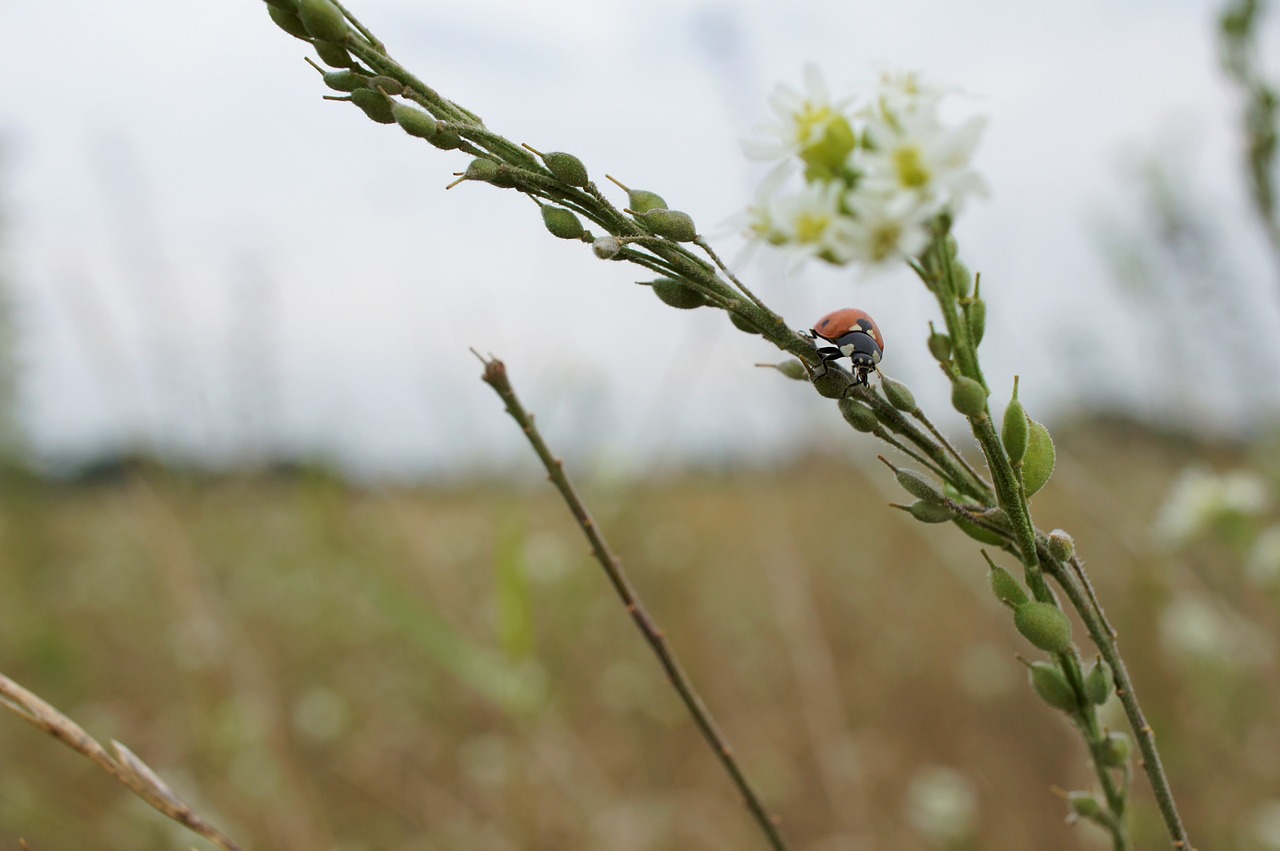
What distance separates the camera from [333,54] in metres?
0.63

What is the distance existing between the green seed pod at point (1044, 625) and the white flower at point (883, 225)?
257mm

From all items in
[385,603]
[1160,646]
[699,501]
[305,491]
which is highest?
[699,501]

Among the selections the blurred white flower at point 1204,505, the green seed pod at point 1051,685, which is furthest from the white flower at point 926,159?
the blurred white flower at point 1204,505

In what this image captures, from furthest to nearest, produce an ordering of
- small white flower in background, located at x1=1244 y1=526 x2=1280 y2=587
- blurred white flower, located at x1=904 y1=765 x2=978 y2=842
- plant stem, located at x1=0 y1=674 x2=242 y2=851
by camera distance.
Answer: blurred white flower, located at x1=904 y1=765 x2=978 y2=842
small white flower in background, located at x1=1244 y1=526 x2=1280 y2=587
plant stem, located at x1=0 y1=674 x2=242 y2=851

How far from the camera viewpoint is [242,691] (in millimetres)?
2893

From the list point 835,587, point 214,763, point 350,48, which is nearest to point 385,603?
point 214,763

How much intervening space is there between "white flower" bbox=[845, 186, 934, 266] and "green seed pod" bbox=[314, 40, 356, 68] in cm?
36

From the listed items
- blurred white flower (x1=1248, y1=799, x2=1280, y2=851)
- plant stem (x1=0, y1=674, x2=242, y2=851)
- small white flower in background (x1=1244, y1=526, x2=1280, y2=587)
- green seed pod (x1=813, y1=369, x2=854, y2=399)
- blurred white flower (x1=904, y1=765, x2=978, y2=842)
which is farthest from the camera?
blurred white flower (x1=904, y1=765, x2=978, y2=842)

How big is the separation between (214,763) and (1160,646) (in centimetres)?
339

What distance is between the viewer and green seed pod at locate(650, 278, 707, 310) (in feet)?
2.16

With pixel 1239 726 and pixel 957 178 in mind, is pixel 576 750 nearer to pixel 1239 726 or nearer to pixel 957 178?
pixel 1239 726

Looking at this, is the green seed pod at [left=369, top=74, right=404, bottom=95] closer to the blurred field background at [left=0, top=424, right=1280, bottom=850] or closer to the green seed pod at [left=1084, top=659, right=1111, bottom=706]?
the green seed pod at [left=1084, top=659, right=1111, bottom=706]

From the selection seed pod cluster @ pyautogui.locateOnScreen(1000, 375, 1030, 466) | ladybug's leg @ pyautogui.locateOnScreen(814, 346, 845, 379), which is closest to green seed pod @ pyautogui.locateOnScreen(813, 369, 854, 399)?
ladybug's leg @ pyautogui.locateOnScreen(814, 346, 845, 379)

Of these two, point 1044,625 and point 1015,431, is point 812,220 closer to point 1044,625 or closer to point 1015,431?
point 1015,431
